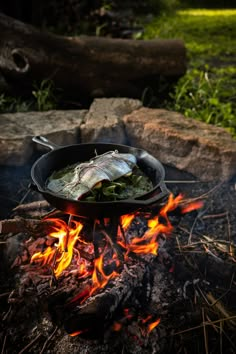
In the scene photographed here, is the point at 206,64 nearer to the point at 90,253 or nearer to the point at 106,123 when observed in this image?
the point at 106,123

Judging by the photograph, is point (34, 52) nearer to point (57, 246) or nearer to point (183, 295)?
point (57, 246)

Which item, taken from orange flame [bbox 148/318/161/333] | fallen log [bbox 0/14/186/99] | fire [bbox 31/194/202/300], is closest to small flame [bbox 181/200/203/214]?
fire [bbox 31/194/202/300]

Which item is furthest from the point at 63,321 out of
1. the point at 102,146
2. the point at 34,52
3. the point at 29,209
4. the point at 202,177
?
the point at 34,52

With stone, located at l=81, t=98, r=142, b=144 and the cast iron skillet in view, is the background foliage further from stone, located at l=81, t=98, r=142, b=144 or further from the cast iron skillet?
the cast iron skillet

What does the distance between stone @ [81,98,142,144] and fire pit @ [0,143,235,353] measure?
3.82 feet

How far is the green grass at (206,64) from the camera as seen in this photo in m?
5.18

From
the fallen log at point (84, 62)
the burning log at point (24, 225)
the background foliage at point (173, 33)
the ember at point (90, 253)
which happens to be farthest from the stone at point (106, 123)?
the burning log at point (24, 225)

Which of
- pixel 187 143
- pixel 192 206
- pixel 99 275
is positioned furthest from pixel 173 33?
pixel 99 275

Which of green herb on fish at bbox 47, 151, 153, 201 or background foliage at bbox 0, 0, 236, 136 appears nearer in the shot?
green herb on fish at bbox 47, 151, 153, 201

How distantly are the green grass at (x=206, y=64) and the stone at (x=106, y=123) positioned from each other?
4.44 ft

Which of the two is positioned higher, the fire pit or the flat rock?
the flat rock

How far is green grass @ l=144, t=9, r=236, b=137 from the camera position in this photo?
5184mm

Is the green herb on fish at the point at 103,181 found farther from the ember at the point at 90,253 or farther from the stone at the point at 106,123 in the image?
the stone at the point at 106,123

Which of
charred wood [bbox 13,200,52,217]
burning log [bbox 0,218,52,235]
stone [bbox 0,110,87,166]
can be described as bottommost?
charred wood [bbox 13,200,52,217]
